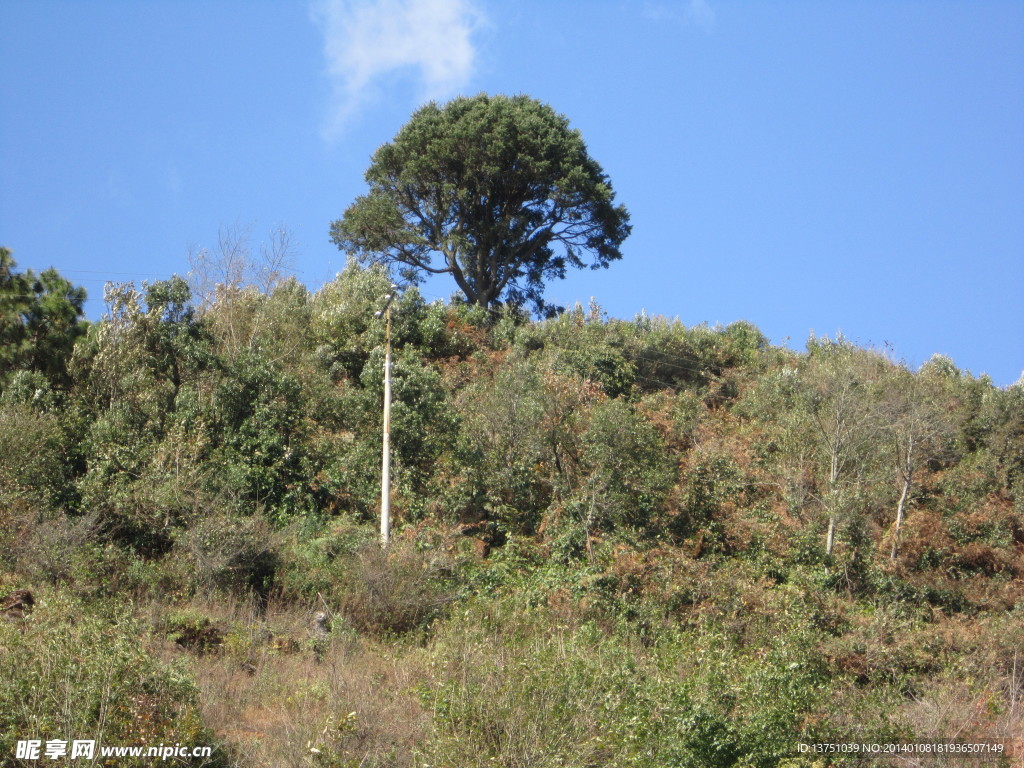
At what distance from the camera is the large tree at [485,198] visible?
37.3 metres

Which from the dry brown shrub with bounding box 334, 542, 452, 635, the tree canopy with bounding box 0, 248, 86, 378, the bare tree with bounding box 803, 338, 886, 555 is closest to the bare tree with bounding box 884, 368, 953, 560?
the bare tree with bounding box 803, 338, 886, 555

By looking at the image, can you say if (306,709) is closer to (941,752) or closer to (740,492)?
(941,752)

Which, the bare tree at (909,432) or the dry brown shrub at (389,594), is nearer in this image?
the dry brown shrub at (389,594)

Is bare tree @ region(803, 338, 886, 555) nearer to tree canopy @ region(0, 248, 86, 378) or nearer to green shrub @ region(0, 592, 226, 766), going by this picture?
green shrub @ region(0, 592, 226, 766)

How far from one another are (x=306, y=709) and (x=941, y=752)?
819 cm

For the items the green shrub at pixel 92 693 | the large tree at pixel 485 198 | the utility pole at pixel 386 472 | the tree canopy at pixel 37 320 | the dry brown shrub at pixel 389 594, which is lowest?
the green shrub at pixel 92 693

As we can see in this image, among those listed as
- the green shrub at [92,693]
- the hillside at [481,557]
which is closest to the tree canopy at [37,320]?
the hillside at [481,557]

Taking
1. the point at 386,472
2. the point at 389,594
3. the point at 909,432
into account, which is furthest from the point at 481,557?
the point at 909,432

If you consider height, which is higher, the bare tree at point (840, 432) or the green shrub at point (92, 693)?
the bare tree at point (840, 432)

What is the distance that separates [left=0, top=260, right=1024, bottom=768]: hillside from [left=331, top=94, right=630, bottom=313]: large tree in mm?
8198

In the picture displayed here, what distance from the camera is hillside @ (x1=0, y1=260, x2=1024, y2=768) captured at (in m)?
→ 12.6

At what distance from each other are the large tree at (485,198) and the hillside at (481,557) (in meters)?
8.20

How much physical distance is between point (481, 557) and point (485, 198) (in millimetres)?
19499

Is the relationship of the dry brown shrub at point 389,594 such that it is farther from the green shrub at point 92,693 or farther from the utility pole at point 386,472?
the green shrub at point 92,693
